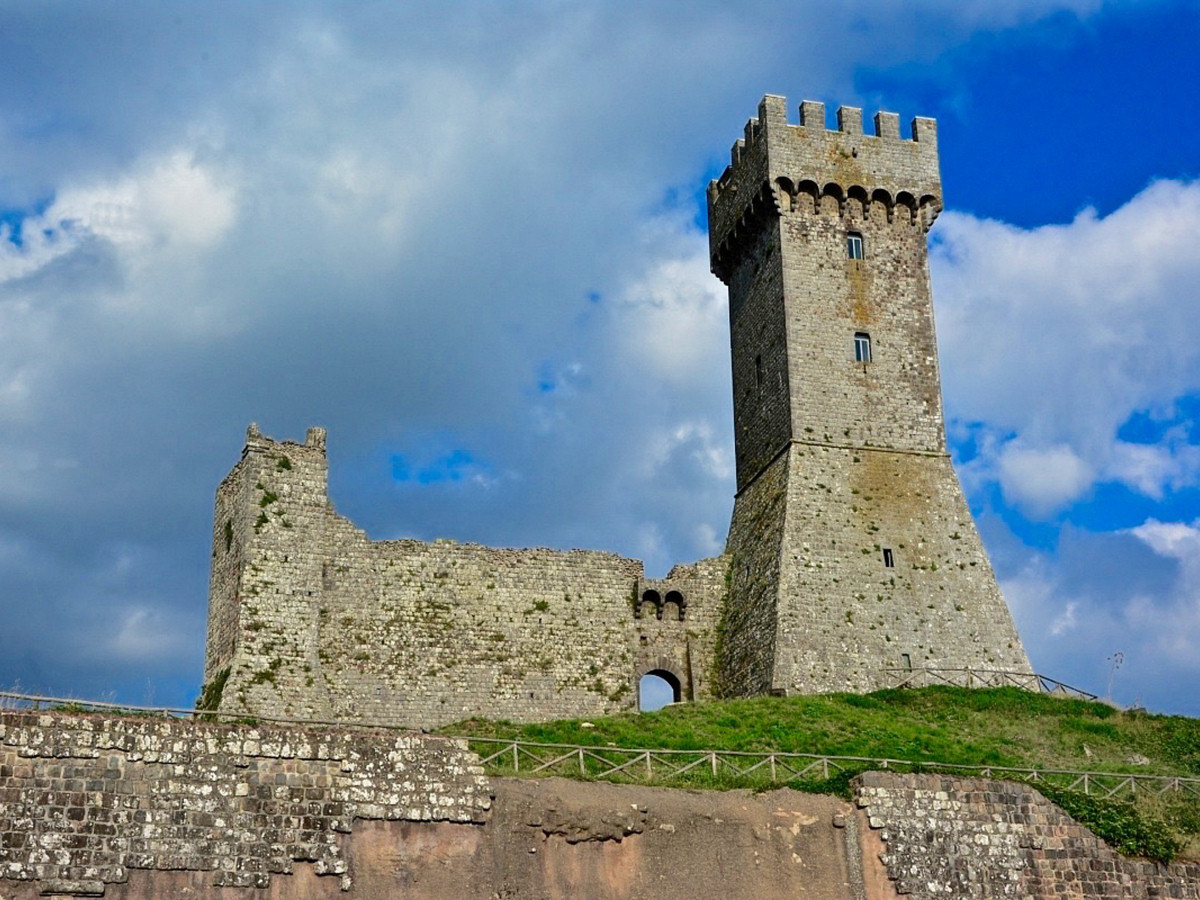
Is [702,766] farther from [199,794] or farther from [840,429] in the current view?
[840,429]

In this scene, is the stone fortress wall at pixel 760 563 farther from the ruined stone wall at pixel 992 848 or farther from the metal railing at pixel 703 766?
the ruined stone wall at pixel 992 848

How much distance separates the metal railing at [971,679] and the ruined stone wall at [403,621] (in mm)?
4949

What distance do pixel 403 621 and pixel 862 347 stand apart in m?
14.3

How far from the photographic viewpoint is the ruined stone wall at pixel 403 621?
1361 inches

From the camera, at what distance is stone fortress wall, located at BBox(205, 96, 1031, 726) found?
35.4 meters

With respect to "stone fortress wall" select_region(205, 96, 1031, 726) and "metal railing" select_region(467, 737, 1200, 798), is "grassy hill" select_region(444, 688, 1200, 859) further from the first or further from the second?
"stone fortress wall" select_region(205, 96, 1031, 726)

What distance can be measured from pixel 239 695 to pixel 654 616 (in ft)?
36.1

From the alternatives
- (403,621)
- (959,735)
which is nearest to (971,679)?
(959,735)

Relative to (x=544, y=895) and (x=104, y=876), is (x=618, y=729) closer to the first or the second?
(x=544, y=895)

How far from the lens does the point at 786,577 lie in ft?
122

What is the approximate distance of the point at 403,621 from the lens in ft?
119

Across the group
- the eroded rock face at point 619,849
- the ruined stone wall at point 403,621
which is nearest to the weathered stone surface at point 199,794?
the eroded rock face at point 619,849

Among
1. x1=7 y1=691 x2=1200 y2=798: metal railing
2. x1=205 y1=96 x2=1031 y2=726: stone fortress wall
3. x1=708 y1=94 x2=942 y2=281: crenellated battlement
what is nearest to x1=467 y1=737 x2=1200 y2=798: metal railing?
x1=7 y1=691 x2=1200 y2=798: metal railing

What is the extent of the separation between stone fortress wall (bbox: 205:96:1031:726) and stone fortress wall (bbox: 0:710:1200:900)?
899cm
